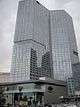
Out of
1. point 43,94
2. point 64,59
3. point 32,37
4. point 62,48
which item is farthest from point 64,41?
point 43,94

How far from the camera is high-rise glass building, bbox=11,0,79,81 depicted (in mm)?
143350

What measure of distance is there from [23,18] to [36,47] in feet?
96.1

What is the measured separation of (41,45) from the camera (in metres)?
160

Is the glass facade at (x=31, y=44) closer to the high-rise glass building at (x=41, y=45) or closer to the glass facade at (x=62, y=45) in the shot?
the high-rise glass building at (x=41, y=45)

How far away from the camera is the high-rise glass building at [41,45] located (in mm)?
143350

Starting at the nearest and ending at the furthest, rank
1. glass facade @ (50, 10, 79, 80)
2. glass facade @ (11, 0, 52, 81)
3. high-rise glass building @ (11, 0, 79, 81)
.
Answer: glass facade @ (11, 0, 52, 81), high-rise glass building @ (11, 0, 79, 81), glass facade @ (50, 10, 79, 80)

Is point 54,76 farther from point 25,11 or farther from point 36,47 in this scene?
point 25,11

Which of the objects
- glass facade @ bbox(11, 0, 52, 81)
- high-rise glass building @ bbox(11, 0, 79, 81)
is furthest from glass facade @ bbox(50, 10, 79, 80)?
glass facade @ bbox(11, 0, 52, 81)

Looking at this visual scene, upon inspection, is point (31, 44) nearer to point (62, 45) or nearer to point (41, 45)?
point (41, 45)

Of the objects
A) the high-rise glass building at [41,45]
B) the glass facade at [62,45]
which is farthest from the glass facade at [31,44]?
the glass facade at [62,45]

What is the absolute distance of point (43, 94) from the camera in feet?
275

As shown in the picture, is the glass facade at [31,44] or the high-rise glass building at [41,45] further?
the high-rise glass building at [41,45]

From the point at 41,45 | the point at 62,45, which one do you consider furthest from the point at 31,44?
the point at 62,45

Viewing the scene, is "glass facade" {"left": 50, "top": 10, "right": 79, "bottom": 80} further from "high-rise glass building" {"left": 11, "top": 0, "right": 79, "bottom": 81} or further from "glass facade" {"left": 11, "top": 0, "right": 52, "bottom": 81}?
"glass facade" {"left": 11, "top": 0, "right": 52, "bottom": 81}
